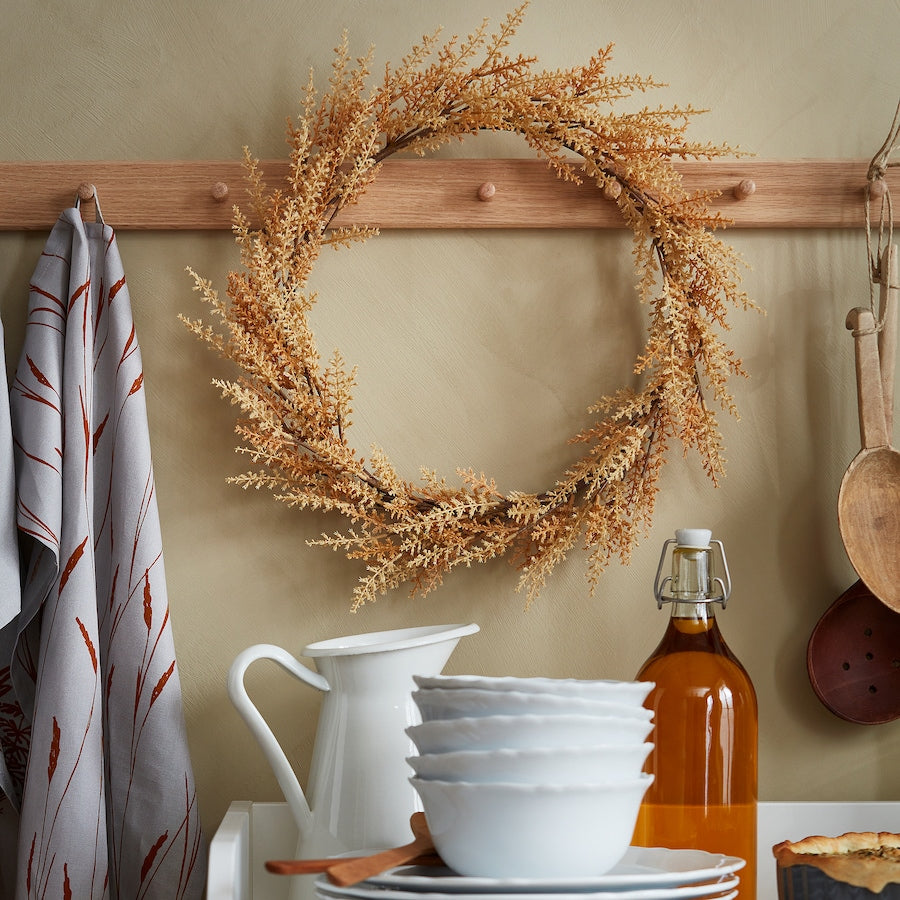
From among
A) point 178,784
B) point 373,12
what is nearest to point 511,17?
point 373,12

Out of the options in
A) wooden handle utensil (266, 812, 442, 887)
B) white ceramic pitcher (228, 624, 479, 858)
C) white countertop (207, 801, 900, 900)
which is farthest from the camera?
white countertop (207, 801, 900, 900)

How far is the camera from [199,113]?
42.4 inches

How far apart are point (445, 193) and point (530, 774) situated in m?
0.66

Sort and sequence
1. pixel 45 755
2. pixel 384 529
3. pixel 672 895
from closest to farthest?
pixel 672 895 → pixel 45 755 → pixel 384 529

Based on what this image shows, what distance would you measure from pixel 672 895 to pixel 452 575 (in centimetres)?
46

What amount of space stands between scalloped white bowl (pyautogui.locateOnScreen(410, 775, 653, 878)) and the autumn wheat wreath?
0.35 meters

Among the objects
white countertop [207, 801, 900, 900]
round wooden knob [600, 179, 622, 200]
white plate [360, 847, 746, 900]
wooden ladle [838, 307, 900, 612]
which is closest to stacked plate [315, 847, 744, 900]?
white plate [360, 847, 746, 900]

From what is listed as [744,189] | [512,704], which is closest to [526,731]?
[512,704]

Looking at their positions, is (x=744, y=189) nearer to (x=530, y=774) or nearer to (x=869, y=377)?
(x=869, y=377)

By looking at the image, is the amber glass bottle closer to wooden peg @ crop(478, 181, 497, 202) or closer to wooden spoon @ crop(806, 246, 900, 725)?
wooden spoon @ crop(806, 246, 900, 725)

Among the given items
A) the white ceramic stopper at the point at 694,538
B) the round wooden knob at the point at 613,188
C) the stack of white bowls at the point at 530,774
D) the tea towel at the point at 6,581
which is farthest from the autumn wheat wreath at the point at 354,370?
the stack of white bowls at the point at 530,774

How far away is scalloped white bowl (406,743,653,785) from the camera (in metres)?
0.63

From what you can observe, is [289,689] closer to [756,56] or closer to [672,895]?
[672,895]

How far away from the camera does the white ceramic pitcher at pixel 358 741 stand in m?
0.83
